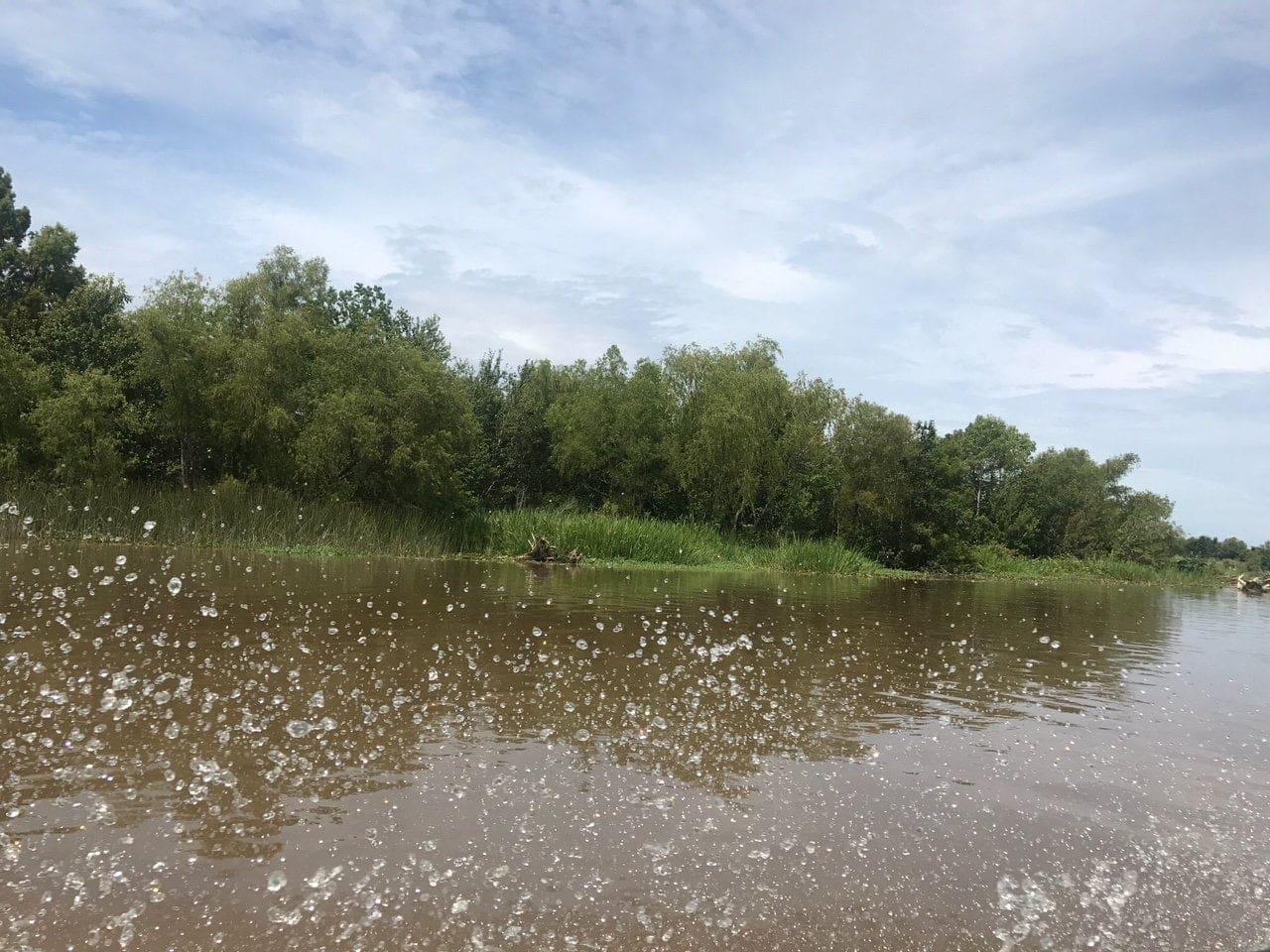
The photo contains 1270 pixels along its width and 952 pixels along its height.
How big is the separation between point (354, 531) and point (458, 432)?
285 inches

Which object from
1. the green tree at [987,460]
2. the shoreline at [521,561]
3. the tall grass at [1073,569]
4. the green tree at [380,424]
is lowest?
the shoreline at [521,561]

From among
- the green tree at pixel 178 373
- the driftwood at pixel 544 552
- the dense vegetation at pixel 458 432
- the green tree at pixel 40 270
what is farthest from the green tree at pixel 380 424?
the green tree at pixel 40 270

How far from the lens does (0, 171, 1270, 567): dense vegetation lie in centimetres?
2462

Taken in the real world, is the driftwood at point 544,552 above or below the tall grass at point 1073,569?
below

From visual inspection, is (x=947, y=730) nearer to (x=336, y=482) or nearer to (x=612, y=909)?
(x=612, y=909)

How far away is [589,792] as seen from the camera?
14.7 ft

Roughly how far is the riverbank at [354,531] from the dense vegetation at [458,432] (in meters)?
0.62

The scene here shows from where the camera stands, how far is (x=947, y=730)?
249 inches

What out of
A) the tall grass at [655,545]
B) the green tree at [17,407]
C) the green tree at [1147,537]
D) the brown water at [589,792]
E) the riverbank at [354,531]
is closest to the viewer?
the brown water at [589,792]

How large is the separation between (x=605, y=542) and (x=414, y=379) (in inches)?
329

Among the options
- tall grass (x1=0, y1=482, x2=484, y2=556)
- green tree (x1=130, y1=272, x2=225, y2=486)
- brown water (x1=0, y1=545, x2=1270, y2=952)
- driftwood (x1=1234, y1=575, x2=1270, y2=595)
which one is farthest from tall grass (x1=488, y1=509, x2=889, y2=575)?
driftwood (x1=1234, y1=575, x2=1270, y2=595)

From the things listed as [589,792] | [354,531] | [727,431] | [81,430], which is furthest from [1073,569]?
[589,792]

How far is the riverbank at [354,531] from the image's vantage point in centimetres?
1988

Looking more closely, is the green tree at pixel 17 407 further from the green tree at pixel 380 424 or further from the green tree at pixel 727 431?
the green tree at pixel 727 431
